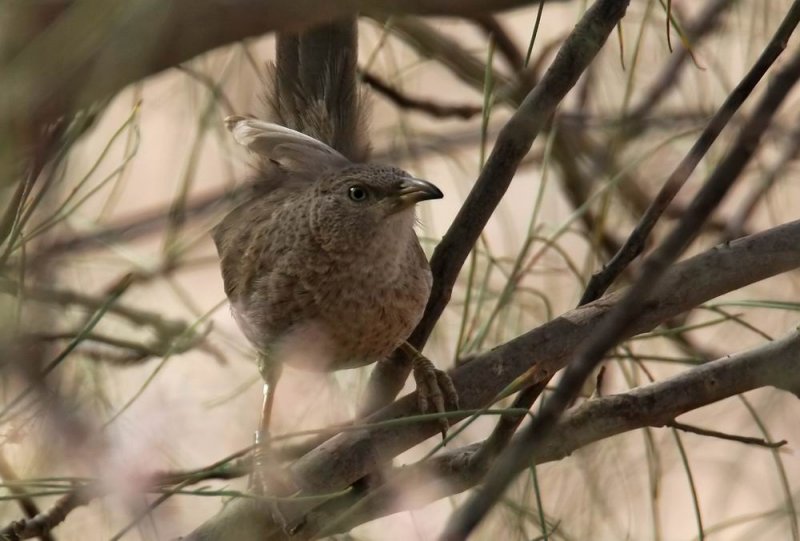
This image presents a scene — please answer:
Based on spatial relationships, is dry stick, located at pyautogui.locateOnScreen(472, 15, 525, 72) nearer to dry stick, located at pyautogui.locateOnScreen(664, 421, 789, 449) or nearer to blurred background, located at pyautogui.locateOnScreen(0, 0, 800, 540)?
blurred background, located at pyautogui.locateOnScreen(0, 0, 800, 540)

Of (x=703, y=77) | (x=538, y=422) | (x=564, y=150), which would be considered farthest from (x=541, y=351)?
(x=703, y=77)

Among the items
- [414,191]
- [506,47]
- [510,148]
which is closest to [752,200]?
[506,47]

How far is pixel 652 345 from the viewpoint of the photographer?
3.43 meters

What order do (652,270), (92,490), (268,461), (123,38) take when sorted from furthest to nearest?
(268,461) < (92,490) < (123,38) < (652,270)

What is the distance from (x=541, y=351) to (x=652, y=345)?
1.57 meters

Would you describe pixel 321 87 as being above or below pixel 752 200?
above

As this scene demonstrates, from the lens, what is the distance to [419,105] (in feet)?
9.54

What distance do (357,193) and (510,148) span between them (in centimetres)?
56

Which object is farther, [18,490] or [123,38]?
[18,490]

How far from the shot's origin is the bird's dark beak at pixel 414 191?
2381mm

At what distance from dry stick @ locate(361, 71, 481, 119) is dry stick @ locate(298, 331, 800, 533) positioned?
1.16 meters

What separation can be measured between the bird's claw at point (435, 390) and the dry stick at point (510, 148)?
86 mm

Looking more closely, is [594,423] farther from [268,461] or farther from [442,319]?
[442,319]

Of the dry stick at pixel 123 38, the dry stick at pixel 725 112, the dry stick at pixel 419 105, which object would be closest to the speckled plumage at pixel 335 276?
the dry stick at pixel 419 105
